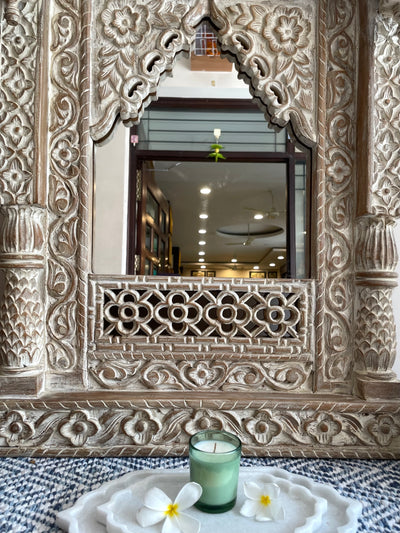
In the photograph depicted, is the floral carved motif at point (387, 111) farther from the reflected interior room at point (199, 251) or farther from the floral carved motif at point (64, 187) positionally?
the floral carved motif at point (64, 187)

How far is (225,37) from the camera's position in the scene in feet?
2.89

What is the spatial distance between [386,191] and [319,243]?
0.59 feet

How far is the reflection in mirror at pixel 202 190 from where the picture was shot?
0.92m

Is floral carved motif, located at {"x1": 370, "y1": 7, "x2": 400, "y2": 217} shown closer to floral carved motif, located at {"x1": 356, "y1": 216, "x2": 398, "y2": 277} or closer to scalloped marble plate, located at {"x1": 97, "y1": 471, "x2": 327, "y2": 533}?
floral carved motif, located at {"x1": 356, "y1": 216, "x2": 398, "y2": 277}

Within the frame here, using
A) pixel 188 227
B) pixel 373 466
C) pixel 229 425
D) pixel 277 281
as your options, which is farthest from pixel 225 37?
pixel 373 466

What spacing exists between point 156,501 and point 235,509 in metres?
0.12

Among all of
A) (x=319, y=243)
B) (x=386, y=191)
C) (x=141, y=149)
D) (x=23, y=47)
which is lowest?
(x=319, y=243)

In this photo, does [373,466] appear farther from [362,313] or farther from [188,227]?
[188,227]

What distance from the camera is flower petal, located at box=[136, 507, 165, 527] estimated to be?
0.55 m

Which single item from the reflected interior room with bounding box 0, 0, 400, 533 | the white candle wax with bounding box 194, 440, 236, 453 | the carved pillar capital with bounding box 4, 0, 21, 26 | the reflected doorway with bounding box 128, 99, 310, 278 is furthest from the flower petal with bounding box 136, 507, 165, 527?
the carved pillar capital with bounding box 4, 0, 21, 26

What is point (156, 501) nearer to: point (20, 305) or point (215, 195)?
point (20, 305)

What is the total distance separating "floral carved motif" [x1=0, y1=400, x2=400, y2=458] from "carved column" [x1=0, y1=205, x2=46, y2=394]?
0.07 m

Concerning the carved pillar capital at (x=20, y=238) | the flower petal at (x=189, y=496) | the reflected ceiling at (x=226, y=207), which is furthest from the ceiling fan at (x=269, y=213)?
the flower petal at (x=189, y=496)

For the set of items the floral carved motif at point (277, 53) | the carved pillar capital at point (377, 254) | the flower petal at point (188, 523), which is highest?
the floral carved motif at point (277, 53)
